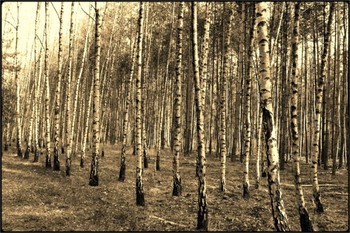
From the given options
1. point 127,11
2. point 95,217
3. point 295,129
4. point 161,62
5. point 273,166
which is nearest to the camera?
point 273,166

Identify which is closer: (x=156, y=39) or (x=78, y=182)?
(x=78, y=182)

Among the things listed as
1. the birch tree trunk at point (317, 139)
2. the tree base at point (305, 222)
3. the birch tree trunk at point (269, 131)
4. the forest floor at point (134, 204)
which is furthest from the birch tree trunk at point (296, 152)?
the birch tree trunk at point (269, 131)

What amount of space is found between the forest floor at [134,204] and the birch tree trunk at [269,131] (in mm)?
2589

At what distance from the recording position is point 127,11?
2736 cm

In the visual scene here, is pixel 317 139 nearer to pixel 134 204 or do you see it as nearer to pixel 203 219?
pixel 203 219

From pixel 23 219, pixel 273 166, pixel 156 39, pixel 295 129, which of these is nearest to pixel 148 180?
pixel 23 219

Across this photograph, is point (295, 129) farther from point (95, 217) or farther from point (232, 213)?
point (95, 217)

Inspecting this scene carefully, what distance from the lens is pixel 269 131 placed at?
6.73 meters

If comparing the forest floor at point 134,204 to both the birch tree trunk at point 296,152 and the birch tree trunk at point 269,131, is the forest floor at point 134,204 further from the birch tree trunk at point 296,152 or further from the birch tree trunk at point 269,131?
the birch tree trunk at point 269,131

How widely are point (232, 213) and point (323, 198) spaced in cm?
395

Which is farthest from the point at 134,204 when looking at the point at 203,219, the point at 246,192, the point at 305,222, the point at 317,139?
the point at 317,139

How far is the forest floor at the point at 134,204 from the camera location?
8930mm

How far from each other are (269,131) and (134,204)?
572cm

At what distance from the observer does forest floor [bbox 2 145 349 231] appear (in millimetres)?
8930
